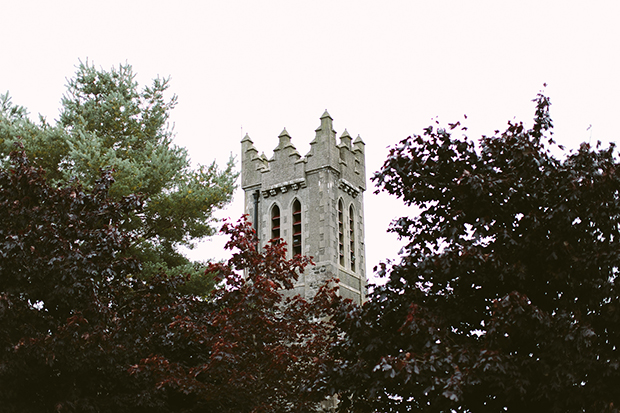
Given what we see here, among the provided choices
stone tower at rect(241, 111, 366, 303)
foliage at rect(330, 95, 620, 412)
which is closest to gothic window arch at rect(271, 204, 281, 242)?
stone tower at rect(241, 111, 366, 303)

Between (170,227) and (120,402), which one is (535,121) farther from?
(170,227)

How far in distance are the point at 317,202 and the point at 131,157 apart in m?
7.55

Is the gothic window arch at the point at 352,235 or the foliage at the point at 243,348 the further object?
the gothic window arch at the point at 352,235

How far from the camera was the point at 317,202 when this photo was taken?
2698 centimetres

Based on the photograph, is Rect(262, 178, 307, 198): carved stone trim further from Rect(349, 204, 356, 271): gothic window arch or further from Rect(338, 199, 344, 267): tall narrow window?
Rect(349, 204, 356, 271): gothic window arch

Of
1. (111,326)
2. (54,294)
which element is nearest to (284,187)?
(111,326)

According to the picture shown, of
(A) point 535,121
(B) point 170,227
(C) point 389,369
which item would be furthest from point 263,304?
(B) point 170,227

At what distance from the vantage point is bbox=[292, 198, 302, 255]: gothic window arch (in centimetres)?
2695

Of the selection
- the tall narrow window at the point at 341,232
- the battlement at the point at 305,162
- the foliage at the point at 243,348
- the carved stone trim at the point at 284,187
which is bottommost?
the foliage at the point at 243,348

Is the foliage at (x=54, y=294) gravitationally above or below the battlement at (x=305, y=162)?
below

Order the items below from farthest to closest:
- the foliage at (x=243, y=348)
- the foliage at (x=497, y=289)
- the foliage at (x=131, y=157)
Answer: the foliage at (x=131, y=157), the foliage at (x=243, y=348), the foliage at (x=497, y=289)

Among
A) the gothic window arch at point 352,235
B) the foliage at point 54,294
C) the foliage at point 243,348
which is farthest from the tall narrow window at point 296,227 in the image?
the foliage at point 54,294

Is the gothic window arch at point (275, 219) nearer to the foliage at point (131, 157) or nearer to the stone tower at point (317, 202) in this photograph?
the stone tower at point (317, 202)

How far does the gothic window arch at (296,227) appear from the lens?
88.4 ft
